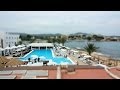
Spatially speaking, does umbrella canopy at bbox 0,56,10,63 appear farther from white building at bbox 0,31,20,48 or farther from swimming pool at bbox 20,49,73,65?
swimming pool at bbox 20,49,73,65

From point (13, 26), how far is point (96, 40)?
2.10 meters

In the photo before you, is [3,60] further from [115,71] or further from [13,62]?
[115,71]

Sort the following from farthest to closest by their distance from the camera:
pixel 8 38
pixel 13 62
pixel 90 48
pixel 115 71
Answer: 1. pixel 90 48
2. pixel 13 62
3. pixel 115 71
4. pixel 8 38

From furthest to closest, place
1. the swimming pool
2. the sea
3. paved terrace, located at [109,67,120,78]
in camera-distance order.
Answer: the swimming pool < the sea < paved terrace, located at [109,67,120,78]

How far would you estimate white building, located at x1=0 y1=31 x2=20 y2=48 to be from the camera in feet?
16.6

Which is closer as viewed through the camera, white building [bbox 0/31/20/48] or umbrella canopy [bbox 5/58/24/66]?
white building [bbox 0/31/20/48]

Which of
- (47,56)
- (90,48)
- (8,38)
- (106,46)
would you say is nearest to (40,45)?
(47,56)

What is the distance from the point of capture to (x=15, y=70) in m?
5.35

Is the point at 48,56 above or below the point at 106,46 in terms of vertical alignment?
below

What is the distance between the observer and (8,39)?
529 centimetres

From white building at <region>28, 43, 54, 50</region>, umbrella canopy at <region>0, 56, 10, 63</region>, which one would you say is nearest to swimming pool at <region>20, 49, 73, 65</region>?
white building at <region>28, 43, 54, 50</region>
